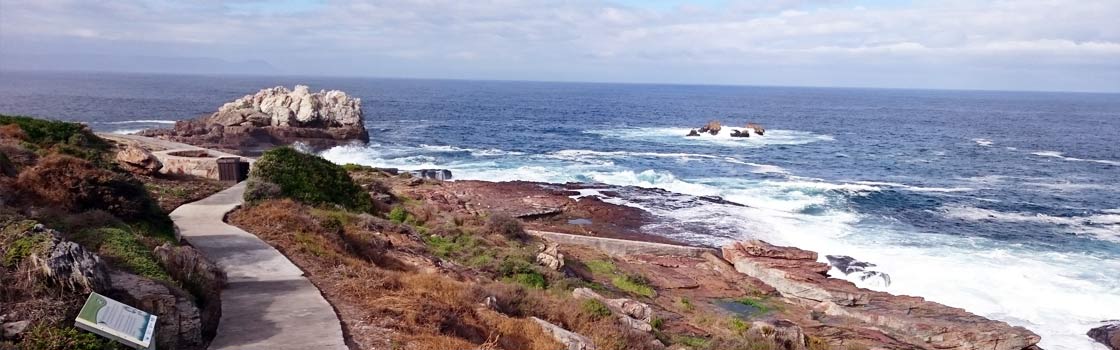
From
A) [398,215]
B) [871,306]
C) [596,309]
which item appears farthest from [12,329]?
[871,306]

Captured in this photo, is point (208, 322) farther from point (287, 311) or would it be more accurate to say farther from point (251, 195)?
point (251, 195)

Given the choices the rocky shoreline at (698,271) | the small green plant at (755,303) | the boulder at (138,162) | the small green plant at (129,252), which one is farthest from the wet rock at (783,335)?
the boulder at (138,162)

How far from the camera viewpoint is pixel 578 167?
52.9 m

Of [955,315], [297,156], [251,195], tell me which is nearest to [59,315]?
[251,195]

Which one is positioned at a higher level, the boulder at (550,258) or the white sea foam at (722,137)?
the boulder at (550,258)

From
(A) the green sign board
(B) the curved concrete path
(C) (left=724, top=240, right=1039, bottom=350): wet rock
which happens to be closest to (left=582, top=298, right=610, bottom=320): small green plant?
(B) the curved concrete path

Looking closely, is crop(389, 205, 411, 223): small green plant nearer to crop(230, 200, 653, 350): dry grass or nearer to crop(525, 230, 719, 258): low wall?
crop(525, 230, 719, 258): low wall

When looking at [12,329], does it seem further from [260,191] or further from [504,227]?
[504,227]

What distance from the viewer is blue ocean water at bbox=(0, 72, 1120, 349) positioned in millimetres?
26172

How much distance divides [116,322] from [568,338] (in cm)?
623

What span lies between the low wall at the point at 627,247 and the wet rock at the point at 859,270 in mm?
4488

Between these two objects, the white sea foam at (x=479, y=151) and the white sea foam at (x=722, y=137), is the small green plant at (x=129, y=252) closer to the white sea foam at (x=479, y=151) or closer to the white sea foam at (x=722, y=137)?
the white sea foam at (x=479, y=151)

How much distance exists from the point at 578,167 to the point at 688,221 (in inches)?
735

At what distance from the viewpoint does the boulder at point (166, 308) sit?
8711 mm
